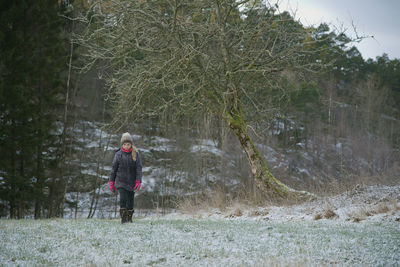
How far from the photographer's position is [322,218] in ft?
26.5

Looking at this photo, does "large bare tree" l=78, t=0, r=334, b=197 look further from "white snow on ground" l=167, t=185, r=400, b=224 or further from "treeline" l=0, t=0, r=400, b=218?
"treeline" l=0, t=0, r=400, b=218

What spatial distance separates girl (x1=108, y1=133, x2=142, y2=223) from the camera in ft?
24.1

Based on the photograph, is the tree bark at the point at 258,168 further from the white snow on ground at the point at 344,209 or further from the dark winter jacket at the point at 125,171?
the dark winter jacket at the point at 125,171

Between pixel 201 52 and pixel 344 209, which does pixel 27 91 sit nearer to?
pixel 201 52

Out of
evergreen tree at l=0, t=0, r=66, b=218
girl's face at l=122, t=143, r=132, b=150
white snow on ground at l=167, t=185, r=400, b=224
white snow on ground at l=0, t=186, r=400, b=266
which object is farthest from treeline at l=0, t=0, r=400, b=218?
white snow on ground at l=0, t=186, r=400, b=266

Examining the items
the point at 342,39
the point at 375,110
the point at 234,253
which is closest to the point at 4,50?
the point at 342,39

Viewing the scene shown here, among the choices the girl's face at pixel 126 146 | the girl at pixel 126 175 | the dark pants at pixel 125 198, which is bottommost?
the dark pants at pixel 125 198

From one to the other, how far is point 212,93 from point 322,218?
507cm

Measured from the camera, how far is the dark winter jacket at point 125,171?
734cm

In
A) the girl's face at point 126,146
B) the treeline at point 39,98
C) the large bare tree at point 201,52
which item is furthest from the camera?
the treeline at point 39,98

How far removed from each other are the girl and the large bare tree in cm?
274

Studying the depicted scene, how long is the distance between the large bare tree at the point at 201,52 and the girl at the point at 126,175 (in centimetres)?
274

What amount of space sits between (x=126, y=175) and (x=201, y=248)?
3635 millimetres

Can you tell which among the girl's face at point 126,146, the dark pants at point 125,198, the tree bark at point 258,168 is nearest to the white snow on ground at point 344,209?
the tree bark at point 258,168
